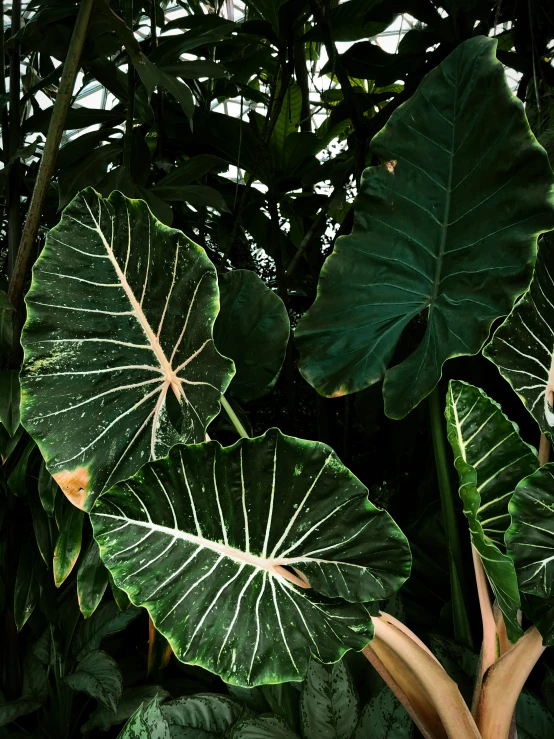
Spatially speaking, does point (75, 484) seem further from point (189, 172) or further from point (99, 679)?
point (189, 172)

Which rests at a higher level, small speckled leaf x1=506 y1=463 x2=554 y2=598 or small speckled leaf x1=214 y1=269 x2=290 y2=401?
small speckled leaf x1=214 y1=269 x2=290 y2=401

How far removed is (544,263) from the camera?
0.98 meters

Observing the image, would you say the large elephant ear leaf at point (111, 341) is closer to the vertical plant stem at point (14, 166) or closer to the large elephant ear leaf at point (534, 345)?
the large elephant ear leaf at point (534, 345)

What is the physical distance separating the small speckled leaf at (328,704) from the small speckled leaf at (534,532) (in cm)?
47

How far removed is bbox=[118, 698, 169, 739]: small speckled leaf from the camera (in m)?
0.80

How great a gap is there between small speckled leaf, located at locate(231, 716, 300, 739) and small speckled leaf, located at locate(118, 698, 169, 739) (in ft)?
0.53

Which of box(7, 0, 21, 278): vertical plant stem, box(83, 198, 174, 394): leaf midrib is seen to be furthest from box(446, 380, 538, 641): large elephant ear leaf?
box(7, 0, 21, 278): vertical plant stem

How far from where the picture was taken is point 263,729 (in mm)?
987

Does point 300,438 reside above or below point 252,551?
above

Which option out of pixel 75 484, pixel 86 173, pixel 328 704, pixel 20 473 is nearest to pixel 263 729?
pixel 328 704

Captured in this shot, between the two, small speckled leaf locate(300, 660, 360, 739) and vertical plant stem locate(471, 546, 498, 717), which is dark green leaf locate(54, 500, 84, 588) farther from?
vertical plant stem locate(471, 546, 498, 717)

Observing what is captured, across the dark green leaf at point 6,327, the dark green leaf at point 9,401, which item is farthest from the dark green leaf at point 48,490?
the dark green leaf at point 6,327

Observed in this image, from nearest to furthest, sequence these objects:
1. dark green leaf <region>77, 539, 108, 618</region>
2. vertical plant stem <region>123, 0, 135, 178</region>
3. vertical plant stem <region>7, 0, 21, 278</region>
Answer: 1. dark green leaf <region>77, 539, 108, 618</region>
2. vertical plant stem <region>123, 0, 135, 178</region>
3. vertical plant stem <region>7, 0, 21, 278</region>

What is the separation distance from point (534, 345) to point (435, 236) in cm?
24
